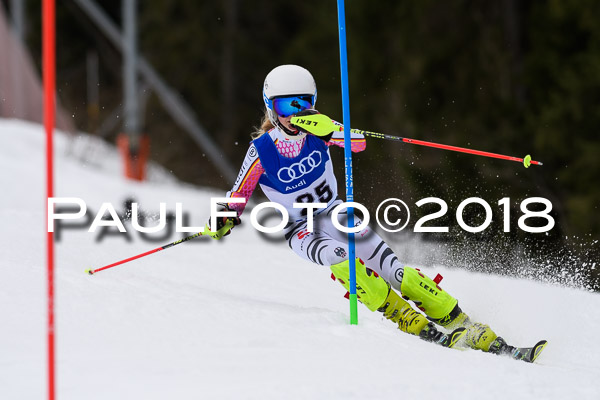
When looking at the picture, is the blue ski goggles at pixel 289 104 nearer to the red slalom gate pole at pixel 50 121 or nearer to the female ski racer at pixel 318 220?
the female ski racer at pixel 318 220

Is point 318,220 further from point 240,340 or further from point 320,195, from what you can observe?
point 240,340

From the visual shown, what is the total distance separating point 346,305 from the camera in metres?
5.46

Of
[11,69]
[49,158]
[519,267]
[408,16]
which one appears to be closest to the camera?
[49,158]

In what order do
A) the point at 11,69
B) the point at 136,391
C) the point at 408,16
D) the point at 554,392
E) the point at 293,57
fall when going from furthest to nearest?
the point at 293,57
the point at 408,16
the point at 11,69
the point at 554,392
the point at 136,391

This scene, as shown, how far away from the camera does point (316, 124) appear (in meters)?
4.04

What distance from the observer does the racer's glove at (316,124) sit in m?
4.03

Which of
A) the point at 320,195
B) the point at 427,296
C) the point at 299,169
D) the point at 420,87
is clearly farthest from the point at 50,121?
the point at 420,87

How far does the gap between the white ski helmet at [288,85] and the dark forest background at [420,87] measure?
2.93 m

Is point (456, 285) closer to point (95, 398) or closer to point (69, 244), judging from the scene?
point (69, 244)

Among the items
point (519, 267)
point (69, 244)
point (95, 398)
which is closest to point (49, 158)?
point (95, 398)

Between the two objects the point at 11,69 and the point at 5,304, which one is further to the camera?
the point at 11,69

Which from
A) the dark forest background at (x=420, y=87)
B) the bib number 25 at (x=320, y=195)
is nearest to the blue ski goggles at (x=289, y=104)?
the bib number 25 at (x=320, y=195)

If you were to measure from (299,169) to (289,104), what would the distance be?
0.34m

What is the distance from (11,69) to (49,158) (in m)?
11.8
